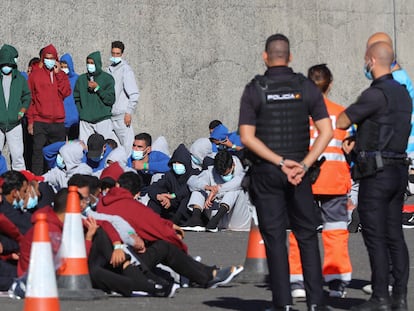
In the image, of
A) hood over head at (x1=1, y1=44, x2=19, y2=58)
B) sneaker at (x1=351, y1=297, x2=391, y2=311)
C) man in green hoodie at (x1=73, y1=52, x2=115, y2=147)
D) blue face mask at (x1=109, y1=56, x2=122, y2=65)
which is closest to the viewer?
sneaker at (x1=351, y1=297, x2=391, y2=311)

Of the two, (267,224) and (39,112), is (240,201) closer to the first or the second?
(39,112)

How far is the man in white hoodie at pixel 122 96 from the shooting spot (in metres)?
18.4

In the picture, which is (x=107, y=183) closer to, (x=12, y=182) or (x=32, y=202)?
(x=32, y=202)

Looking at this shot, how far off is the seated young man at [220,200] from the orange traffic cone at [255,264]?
406 cm

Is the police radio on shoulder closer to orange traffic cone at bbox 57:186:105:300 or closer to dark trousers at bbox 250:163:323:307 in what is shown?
dark trousers at bbox 250:163:323:307

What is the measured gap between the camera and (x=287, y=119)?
877 centimetres

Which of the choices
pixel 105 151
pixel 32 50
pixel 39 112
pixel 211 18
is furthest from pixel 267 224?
pixel 211 18

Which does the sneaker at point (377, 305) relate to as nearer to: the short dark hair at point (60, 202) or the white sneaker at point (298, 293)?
the white sneaker at point (298, 293)

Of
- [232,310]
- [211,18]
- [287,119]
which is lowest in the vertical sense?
[232,310]

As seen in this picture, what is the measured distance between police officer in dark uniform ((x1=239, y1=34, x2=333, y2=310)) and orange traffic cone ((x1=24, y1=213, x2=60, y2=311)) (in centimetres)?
140

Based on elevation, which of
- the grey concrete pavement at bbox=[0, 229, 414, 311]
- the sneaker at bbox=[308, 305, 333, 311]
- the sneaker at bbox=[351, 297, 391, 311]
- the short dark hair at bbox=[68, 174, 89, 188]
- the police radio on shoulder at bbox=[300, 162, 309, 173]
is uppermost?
the police radio on shoulder at bbox=[300, 162, 309, 173]

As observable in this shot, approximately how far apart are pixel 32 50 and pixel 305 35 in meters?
4.78

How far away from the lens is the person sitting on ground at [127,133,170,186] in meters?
16.9

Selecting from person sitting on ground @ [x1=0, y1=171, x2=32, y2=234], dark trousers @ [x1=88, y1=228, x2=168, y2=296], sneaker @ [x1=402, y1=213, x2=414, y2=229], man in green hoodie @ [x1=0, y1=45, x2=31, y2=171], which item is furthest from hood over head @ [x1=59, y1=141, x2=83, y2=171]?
dark trousers @ [x1=88, y1=228, x2=168, y2=296]
